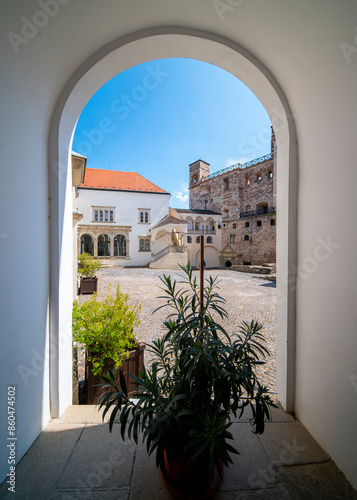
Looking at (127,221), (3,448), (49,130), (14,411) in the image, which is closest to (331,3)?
(49,130)

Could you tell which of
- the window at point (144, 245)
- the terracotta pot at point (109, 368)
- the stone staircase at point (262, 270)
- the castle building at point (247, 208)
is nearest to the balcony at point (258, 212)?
the castle building at point (247, 208)

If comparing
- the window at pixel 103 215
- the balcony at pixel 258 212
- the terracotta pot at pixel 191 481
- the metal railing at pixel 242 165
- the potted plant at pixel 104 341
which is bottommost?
the terracotta pot at pixel 191 481

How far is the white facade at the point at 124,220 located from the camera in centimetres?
2548

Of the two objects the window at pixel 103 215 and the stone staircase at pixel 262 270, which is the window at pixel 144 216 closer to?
the window at pixel 103 215

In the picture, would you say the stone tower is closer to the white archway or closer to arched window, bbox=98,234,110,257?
arched window, bbox=98,234,110,257

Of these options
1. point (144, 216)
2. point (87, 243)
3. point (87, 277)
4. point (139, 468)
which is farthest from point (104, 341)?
point (144, 216)

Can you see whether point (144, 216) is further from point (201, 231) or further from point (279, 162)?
point (279, 162)

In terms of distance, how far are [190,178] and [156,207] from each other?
19168 mm

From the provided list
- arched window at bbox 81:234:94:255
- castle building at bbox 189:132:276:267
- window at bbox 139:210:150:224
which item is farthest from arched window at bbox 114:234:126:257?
castle building at bbox 189:132:276:267

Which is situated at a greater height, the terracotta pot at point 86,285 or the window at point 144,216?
the window at point 144,216

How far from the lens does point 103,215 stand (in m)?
26.0

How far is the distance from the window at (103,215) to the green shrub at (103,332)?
24.7 m

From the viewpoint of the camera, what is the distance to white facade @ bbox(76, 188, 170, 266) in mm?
25484

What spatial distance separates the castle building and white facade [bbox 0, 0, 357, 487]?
86.4 ft
